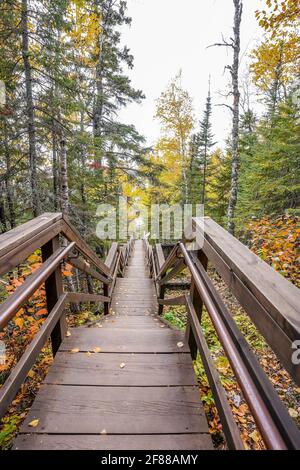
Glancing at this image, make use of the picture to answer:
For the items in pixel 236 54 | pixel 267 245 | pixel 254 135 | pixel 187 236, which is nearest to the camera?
pixel 187 236

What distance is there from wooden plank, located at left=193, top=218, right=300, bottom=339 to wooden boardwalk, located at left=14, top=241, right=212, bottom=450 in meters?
1.05

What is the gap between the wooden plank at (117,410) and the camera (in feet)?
4.78

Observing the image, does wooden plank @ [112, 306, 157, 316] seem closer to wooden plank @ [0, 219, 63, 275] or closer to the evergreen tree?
wooden plank @ [0, 219, 63, 275]

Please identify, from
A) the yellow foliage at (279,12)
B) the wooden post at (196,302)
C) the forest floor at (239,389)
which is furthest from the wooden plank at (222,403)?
the yellow foliage at (279,12)

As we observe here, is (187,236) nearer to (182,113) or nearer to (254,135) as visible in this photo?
(254,135)

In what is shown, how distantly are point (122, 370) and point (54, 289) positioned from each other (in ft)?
3.10

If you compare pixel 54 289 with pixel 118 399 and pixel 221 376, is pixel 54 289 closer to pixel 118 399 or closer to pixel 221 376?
pixel 118 399

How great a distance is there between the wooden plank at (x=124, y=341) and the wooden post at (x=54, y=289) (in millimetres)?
90

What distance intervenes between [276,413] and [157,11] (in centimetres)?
1225

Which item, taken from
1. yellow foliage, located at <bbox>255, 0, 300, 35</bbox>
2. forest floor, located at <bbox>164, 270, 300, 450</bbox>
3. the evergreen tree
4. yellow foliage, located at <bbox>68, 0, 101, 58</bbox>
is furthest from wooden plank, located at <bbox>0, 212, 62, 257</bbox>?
the evergreen tree

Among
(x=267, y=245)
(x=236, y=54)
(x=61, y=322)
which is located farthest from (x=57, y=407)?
(x=236, y=54)

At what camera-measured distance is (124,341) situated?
248cm

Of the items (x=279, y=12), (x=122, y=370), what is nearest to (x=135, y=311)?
(x=122, y=370)

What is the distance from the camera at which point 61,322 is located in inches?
90.3
